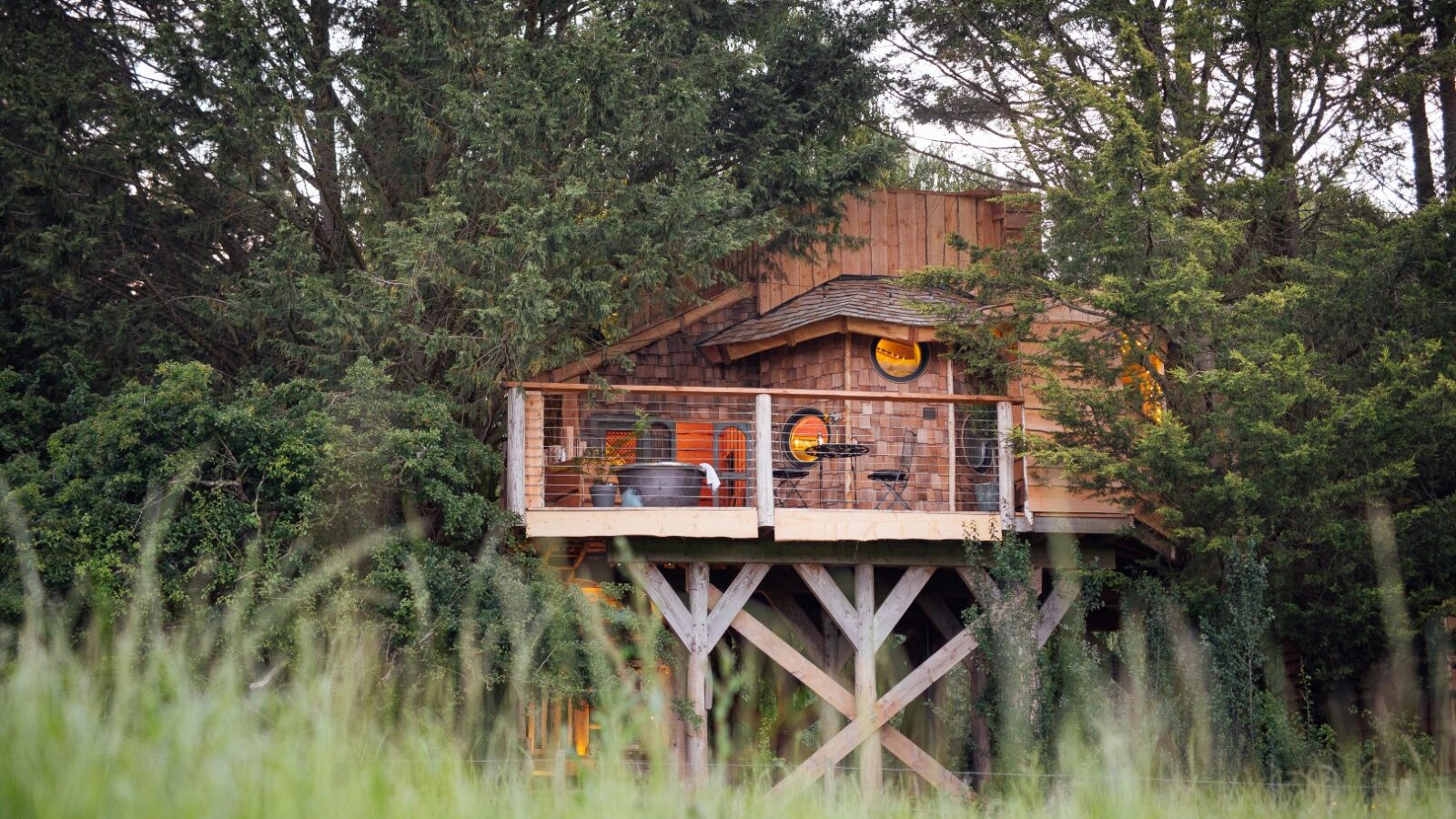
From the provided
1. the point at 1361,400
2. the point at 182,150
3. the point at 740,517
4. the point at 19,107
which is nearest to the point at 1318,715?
the point at 1361,400

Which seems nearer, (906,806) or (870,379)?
(906,806)

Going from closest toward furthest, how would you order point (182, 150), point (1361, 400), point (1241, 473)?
1. point (1361, 400)
2. point (1241, 473)
3. point (182, 150)

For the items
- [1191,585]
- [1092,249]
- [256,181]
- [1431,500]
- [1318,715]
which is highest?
[256,181]

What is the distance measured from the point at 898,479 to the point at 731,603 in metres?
2.05

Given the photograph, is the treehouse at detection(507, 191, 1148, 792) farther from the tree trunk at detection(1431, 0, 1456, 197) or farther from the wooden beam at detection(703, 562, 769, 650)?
the tree trunk at detection(1431, 0, 1456, 197)

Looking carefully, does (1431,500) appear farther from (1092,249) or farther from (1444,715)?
(1092,249)

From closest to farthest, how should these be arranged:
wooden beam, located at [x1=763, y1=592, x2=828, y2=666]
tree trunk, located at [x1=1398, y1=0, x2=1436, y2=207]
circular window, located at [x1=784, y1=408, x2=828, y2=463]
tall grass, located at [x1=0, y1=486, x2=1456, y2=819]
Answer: tall grass, located at [x1=0, y1=486, x2=1456, y2=819]
tree trunk, located at [x1=1398, y1=0, x2=1436, y2=207]
circular window, located at [x1=784, y1=408, x2=828, y2=463]
wooden beam, located at [x1=763, y1=592, x2=828, y2=666]

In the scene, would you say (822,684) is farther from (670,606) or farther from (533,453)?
(533,453)

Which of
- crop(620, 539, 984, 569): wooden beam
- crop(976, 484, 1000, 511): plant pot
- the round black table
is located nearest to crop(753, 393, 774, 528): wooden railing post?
crop(620, 539, 984, 569): wooden beam

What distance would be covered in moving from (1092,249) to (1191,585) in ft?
10.3

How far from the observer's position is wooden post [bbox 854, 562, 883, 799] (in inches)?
481

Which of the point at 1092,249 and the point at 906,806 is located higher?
the point at 1092,249

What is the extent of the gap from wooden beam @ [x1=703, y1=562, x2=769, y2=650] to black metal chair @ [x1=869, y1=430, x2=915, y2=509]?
142 cm

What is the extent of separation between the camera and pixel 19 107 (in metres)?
12.4
